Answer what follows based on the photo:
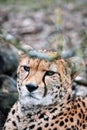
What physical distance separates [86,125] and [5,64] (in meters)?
3.74

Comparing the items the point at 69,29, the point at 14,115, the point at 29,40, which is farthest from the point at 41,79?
the point at 69,29

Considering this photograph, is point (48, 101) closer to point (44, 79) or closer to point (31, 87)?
point (44, 79)

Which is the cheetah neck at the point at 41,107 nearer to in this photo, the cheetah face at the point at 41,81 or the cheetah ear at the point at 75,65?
the cheetah face at the point at 41,81

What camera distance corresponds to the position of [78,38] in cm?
1619

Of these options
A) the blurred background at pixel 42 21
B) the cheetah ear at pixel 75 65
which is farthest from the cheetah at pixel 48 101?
the blurred background at pixel 42 21

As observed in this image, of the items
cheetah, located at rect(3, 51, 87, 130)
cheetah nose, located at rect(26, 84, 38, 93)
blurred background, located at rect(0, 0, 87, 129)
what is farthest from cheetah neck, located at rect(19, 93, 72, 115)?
blurred background, located at rect(0, 0, 87, 129)

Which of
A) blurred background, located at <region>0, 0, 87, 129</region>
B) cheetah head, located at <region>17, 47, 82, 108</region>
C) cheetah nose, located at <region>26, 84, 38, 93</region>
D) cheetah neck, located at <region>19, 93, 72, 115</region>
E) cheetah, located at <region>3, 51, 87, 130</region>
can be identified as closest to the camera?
cheetah nose, located at <region>26, 84, 38, 93</region>

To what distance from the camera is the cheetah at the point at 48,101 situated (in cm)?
747

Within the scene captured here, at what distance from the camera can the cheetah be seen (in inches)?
294

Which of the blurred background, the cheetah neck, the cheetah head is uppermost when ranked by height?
the cheetah head

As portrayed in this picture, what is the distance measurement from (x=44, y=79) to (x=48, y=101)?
0.30 meters

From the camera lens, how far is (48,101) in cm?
761

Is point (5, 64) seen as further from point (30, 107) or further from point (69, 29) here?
point (69, 29)

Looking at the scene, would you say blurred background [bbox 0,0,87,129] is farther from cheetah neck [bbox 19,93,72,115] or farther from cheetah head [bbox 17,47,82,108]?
cheetah head [bbox 17,47,82,108]
